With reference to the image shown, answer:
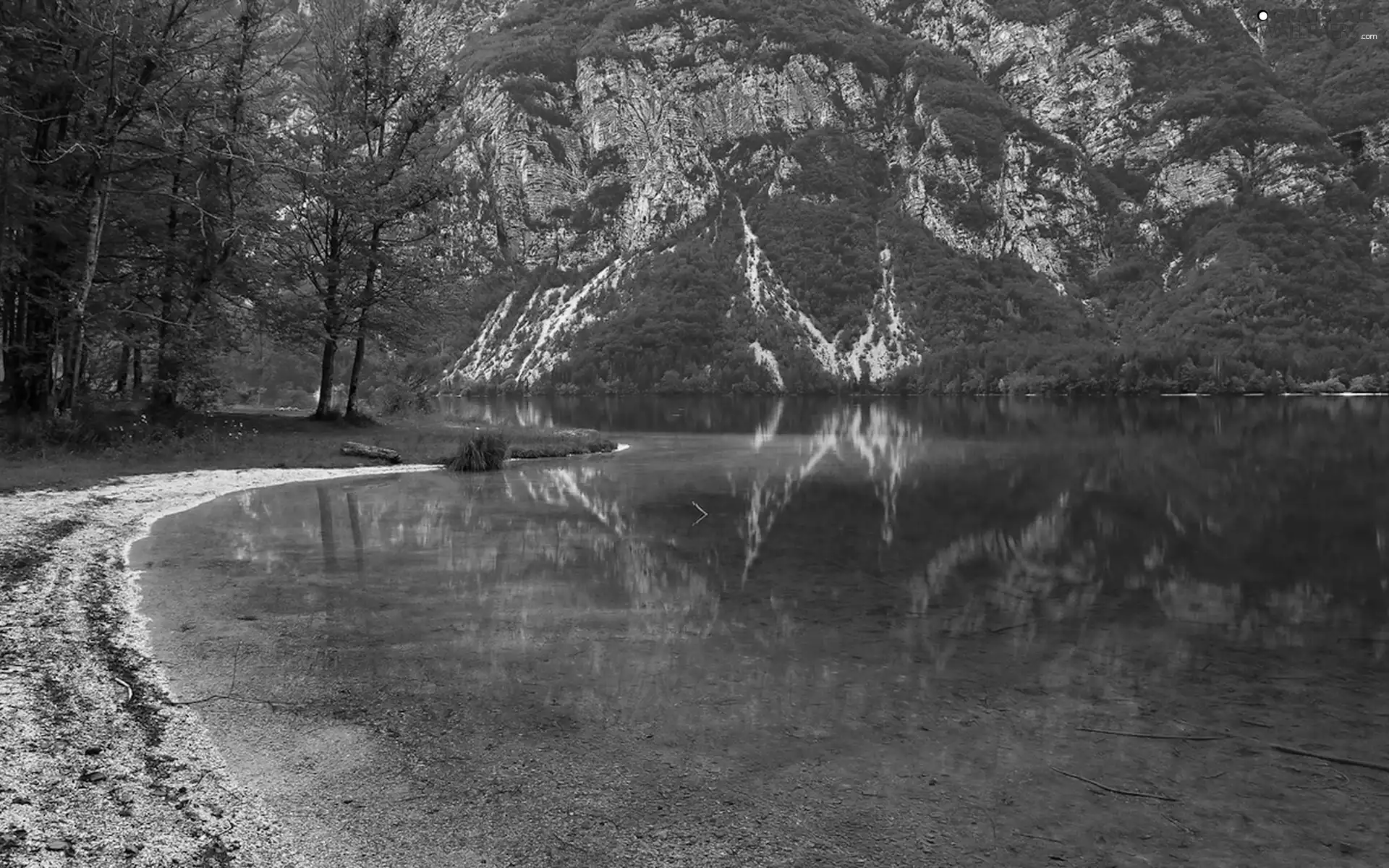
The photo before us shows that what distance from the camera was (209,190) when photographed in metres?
31.1

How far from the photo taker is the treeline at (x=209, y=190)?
24609 millimetres

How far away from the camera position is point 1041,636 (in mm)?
9875

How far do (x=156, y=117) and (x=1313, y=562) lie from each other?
34976mm

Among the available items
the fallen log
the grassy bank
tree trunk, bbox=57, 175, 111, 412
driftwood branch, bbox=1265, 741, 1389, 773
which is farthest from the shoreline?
the fallen log

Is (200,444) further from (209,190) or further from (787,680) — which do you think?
(787,680)

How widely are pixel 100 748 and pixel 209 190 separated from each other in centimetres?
3108

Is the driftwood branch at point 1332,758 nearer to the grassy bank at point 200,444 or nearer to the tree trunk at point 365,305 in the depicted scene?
the grassy bank at point 200,444

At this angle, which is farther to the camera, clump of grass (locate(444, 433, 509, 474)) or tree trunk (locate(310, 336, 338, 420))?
tree trunk (locate(310, 336, 338, 420))

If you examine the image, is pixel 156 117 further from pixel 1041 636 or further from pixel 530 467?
pixel 1041 636

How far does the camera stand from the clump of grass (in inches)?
1102

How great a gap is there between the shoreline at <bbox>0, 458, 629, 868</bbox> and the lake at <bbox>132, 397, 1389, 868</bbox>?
0.29 metres

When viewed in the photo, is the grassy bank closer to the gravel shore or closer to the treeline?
the treeline

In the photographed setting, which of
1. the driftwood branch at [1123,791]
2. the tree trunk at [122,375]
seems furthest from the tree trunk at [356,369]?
the driftwood branch at [1123,791]

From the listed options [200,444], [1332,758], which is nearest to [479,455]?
[200,444]
